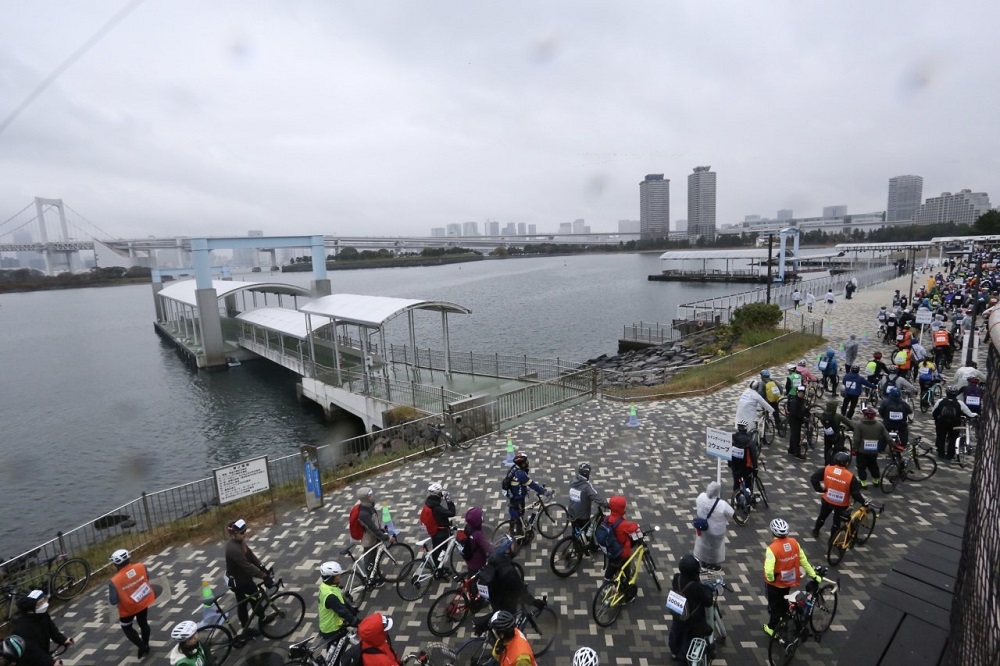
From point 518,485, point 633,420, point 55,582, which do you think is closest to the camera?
point 518,485

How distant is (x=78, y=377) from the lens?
131 ft

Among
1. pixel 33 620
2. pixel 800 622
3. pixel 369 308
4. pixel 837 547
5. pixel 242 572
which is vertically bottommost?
pixel 837 547

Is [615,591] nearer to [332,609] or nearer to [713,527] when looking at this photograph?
[713,527]

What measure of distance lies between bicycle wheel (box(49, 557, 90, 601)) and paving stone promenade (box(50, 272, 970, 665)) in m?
0.38

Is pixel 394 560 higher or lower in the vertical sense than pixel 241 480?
lower

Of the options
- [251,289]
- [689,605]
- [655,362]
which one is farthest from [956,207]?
[689,605]

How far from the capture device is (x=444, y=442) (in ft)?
43.3

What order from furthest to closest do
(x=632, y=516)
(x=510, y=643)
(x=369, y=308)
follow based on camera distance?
(x=369, y=308) → (x=632, y=516) → (x=510, y=643)

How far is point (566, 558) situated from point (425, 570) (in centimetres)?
207

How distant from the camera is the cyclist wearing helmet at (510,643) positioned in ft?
14.3

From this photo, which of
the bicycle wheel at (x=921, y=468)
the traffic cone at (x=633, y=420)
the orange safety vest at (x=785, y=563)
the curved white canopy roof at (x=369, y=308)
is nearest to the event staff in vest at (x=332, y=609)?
the orange safety vest at (x=785, y=563)

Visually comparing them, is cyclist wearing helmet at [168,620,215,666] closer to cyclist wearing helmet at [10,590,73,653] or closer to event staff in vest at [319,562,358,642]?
event staff in vest at [319,562,358,642]

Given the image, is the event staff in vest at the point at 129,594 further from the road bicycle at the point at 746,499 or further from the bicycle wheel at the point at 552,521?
the road bicycle at the point at 746,499

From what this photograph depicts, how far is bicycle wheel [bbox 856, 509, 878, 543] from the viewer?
25.3 ft
